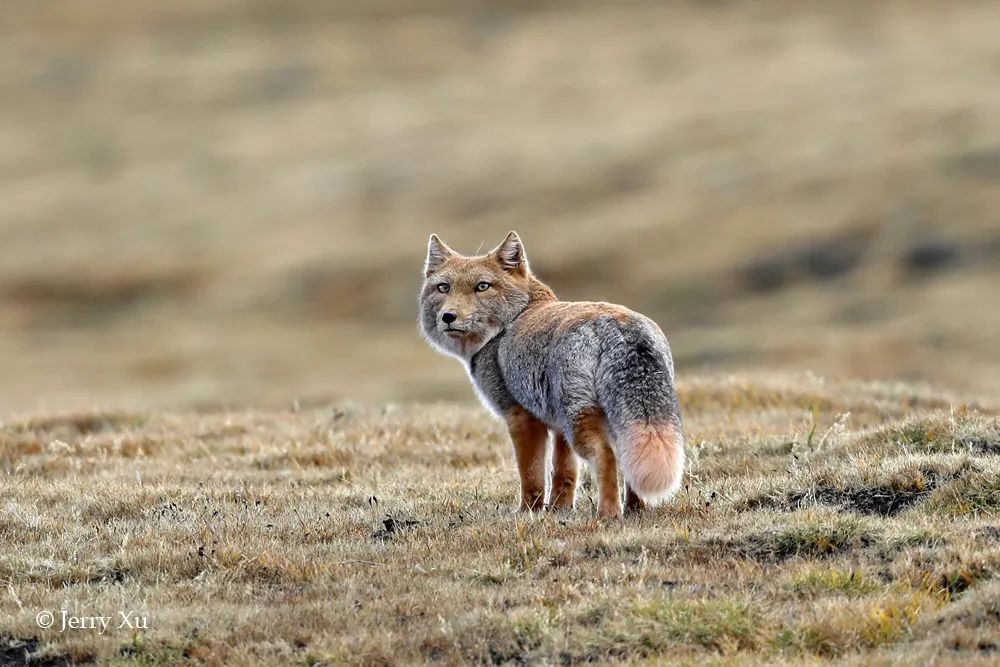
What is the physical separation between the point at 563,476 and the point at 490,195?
177 feet

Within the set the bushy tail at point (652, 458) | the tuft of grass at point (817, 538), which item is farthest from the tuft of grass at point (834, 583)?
the bushy tail at point (652, 458)

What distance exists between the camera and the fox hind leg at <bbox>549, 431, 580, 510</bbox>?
34.0ft

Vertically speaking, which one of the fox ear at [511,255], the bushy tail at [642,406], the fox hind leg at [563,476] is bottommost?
the fox hind leg at [563,476]

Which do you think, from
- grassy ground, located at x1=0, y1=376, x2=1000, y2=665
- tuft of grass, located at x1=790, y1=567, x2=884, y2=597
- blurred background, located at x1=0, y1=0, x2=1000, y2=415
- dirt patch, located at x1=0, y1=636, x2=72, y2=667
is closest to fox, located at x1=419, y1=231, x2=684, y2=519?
grassy ground, located at x1=0, y1=376, x2=1000, y2=665

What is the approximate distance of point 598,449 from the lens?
923 centimetres

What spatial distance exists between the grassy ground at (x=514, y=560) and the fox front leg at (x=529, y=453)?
0.31 meters

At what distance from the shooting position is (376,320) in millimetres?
49219

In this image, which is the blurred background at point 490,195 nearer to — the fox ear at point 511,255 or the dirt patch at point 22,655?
the fox ear at point 511,255

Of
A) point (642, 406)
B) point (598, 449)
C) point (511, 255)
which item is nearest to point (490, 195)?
point (511, 255)

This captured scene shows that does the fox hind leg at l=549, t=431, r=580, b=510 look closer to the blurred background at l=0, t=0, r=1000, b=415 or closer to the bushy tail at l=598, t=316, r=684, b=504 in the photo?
the bushy tail at l=598, t=316, r=684, b=504

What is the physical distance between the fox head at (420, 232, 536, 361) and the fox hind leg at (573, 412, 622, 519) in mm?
1874

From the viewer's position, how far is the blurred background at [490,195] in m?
40.4

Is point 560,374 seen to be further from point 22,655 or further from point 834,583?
point 22,655

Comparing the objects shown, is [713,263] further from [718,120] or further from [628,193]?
[718,120]
